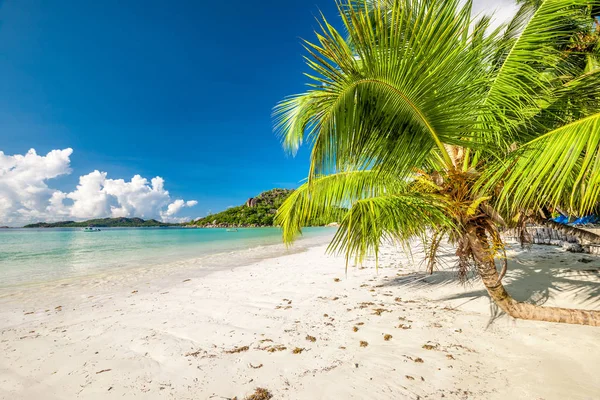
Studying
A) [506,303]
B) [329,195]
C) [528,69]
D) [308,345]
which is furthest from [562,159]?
[308,345]

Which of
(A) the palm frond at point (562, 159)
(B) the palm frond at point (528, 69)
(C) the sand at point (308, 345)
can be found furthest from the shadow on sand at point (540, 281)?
Answer: (B) the palm frond at point (528, 69)

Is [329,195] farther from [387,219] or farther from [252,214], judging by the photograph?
[252,214]

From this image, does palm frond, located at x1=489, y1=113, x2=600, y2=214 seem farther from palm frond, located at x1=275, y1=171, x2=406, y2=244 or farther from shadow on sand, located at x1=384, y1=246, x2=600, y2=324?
shadow on sand, located at x1=384, y1=246, x2=600, y2=324

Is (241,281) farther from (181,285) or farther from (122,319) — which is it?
(122,319)

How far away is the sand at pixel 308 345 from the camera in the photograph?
2436mm

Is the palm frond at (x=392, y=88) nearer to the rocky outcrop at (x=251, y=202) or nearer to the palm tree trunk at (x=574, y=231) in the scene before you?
the palm tree trunk at (x=574, y=231)

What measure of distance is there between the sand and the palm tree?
77 cm

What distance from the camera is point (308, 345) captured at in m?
3.24

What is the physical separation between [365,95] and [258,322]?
3.56 metres

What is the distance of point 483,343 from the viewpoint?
3.15 m

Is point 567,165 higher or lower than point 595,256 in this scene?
higher

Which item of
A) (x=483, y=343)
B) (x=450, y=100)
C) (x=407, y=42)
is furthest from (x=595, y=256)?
(x=407, y=42)

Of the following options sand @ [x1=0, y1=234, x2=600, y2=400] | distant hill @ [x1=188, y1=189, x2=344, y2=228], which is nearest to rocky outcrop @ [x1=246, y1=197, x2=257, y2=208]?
distant hill @ [x1=188, y1=189, x2=344, y2=228]

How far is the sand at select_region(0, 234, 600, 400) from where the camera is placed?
2.44m
